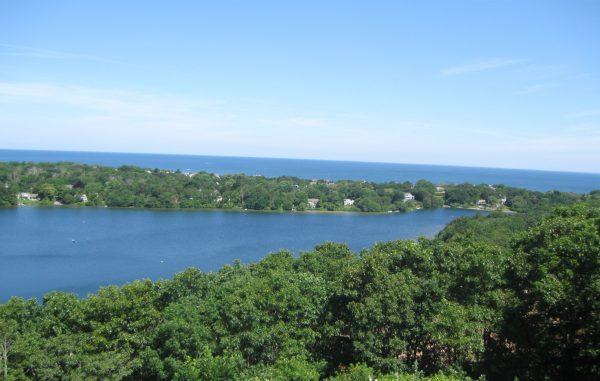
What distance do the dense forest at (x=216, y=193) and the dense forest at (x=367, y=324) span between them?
148ft

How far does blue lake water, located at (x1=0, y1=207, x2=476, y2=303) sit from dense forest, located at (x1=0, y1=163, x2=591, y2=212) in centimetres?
292

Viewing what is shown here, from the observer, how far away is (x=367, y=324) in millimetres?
8664

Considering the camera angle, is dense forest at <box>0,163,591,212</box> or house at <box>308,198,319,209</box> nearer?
dense forest at <box>0,163,591,212</box>

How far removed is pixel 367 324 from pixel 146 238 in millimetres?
31720

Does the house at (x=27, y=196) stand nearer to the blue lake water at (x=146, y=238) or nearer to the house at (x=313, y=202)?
the blue lake water at (x=146, y=238)

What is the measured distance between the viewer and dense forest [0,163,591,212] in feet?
178

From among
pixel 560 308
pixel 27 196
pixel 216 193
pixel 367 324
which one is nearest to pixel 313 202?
pixel 216 193

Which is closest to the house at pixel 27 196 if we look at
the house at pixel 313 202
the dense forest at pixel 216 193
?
the dense forest at pixel 216 193

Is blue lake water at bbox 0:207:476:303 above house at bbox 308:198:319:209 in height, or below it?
below

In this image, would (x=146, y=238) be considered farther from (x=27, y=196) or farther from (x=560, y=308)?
(x=560, y=308)

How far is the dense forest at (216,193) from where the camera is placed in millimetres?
54312

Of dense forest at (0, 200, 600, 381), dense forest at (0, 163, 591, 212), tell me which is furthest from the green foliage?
dense forest at (0, 163, 591, 212)

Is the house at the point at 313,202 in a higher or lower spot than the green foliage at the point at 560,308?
lower

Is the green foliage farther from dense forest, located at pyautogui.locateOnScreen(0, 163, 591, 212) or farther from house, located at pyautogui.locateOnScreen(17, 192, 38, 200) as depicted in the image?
house, located at pyautogui.locateOnScreen(17, 192, 38, 200)
